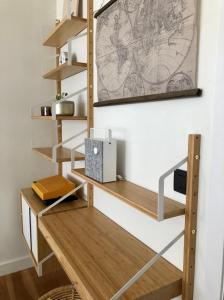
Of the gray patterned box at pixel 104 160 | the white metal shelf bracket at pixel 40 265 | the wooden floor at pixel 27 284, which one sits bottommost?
the wooden floor at pixel 27 284

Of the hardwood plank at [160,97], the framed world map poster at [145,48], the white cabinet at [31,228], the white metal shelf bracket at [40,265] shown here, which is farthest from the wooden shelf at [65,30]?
the white metal shelf bracket at [40,265]

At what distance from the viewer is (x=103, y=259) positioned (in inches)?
44.3

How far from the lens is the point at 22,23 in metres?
2.19

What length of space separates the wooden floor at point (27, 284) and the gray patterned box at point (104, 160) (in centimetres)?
135

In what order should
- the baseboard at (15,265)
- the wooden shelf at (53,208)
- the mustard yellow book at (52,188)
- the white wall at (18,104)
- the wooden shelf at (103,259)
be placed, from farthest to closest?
the baseboard at (15,265) < the white wall at (18,104) < the mustard yellow book at (52,188) < the wooden shelf at (53,208) < the wooden shelf at (103,259)

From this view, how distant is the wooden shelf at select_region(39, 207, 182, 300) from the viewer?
944mm

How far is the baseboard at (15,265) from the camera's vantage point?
7.53 ft

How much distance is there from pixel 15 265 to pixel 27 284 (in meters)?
0.25

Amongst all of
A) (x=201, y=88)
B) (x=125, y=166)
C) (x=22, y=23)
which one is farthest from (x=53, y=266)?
(x=22, y=23)

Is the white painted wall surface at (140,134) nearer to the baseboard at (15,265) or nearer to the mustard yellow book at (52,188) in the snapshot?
the baseboard at (15,265)

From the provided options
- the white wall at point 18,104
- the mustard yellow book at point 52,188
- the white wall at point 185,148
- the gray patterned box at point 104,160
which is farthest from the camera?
the white wall at point 18,104

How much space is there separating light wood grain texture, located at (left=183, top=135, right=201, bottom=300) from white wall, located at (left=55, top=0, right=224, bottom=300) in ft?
0.06

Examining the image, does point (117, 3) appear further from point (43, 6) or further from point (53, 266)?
point (53, 266)

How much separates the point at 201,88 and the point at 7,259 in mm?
2292
